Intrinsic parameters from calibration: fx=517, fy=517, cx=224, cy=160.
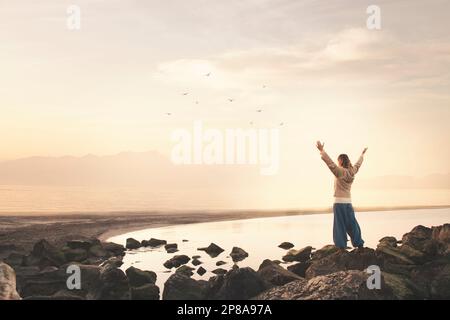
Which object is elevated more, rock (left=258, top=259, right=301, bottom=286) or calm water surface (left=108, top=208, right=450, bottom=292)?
rock (left=258, top=259, right=301, bottom=286)

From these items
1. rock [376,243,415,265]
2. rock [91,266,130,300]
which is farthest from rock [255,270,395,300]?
rock [91,266,130,300]

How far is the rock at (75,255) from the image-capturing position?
1634 centimetres

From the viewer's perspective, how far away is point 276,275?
1270 centimetres

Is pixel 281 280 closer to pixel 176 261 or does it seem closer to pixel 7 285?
pixel 176 261

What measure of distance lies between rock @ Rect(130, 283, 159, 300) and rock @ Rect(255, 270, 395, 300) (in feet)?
8.93

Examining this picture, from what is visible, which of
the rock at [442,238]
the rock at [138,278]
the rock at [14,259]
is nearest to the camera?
the rock at [138,278]

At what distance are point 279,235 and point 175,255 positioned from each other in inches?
263

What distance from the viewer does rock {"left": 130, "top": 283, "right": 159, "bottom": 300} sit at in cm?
1237

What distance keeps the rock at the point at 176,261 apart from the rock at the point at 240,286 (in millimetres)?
3765

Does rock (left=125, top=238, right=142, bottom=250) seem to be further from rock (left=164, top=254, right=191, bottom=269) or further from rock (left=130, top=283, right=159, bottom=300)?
rock (left=130, top=283, right=159, bottom=300)

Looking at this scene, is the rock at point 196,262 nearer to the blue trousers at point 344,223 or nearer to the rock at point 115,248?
the rock at point 115,248

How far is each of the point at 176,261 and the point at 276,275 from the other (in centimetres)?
446

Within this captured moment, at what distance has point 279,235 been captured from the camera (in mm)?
22141

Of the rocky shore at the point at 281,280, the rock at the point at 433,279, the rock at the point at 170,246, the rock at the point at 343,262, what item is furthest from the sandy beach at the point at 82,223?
the rock at the point at 433,279
